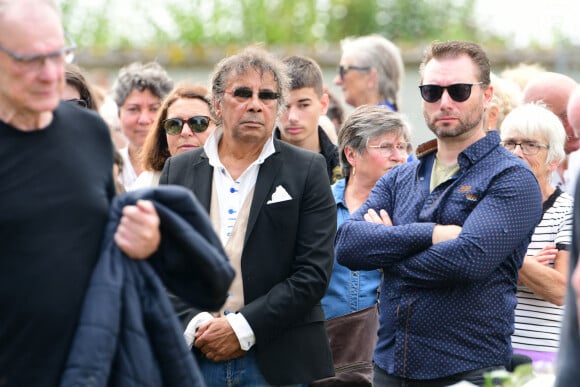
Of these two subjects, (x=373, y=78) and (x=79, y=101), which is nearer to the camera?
(x=79, y=101)

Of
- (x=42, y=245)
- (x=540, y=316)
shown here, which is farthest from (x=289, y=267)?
(x=42, y=245)

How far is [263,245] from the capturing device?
5172mm

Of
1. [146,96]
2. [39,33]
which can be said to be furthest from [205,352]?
[146,96]

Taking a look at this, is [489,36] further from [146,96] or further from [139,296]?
[139,296]

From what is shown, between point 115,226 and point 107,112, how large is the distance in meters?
4.77

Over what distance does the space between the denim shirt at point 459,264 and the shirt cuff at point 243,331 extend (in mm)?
571

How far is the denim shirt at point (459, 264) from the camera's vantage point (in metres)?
4.87

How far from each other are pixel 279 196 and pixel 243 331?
2.09ft

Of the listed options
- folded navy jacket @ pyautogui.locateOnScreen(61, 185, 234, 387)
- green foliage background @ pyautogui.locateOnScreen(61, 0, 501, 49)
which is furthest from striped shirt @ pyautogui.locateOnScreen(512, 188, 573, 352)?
green foliage background @ pyautogui.locateOnScreen(61, 0, 501, 49)

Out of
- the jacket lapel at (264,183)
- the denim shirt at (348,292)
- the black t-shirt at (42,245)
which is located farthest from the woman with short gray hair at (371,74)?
the black t-shirt at (42,245)

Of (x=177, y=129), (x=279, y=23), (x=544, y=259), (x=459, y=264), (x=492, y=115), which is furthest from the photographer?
(x=279, y=23)

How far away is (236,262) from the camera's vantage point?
16.9 feet

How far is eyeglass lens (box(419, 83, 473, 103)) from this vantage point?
5.20m

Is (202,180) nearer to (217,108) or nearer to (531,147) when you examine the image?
(217,108)
